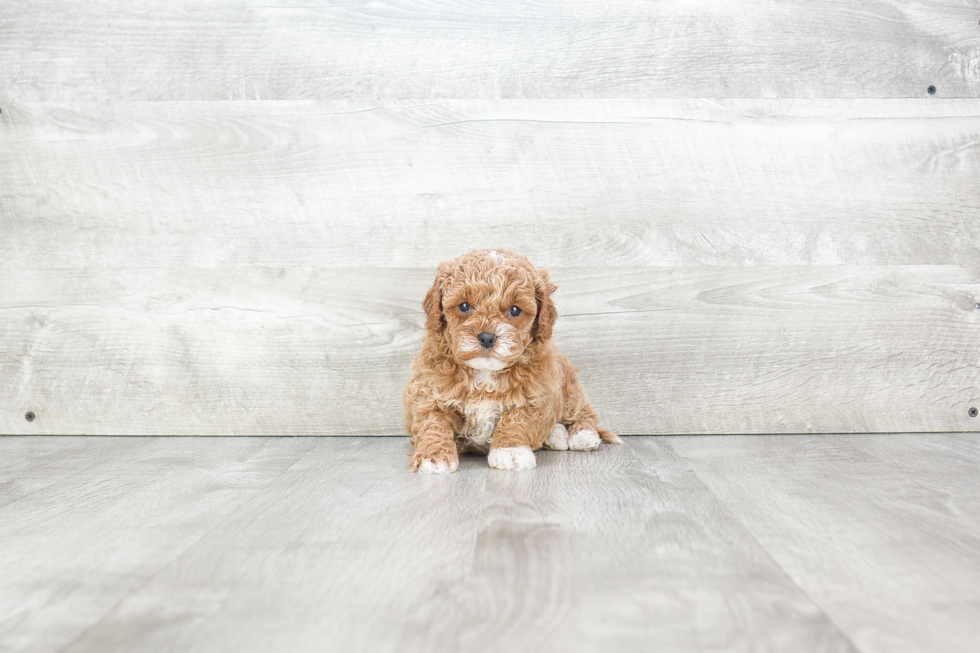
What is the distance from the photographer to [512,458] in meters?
1.40

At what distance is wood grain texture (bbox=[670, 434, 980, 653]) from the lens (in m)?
0.77

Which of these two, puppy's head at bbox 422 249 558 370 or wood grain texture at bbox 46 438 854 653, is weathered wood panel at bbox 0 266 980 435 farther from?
wood grain texture at bbox 46 438 854 653

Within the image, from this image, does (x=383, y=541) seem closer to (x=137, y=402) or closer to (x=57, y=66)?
(x=137, y=402)

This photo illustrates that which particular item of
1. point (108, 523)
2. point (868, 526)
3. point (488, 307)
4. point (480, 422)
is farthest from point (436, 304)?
point (868, 526)

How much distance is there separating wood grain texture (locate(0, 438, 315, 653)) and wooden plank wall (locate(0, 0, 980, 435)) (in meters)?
0.25

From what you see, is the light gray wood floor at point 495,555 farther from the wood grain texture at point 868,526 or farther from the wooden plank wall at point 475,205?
the wooden plank wall at point 475,205

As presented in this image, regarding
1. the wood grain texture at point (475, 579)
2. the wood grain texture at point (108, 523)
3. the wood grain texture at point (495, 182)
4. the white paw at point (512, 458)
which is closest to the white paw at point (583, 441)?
the white paw at point (512, 458)

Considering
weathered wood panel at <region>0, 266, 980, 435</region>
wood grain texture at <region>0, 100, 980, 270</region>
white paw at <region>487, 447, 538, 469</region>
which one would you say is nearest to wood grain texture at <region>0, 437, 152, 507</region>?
weathered wood panel at <region>0, 266, 980, 435</region>

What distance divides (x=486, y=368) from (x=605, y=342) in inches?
18.8

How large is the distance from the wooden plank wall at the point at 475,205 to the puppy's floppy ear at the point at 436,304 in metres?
0.35

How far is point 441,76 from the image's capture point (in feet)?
5.90

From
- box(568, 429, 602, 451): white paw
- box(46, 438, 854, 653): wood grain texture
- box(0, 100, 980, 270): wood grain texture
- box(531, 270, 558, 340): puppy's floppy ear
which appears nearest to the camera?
box(46, 438, 854, 653): wood grain texture

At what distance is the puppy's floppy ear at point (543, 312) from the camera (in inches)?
56.3

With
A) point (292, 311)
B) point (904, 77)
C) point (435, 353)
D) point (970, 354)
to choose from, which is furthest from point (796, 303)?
point (292, 311)
